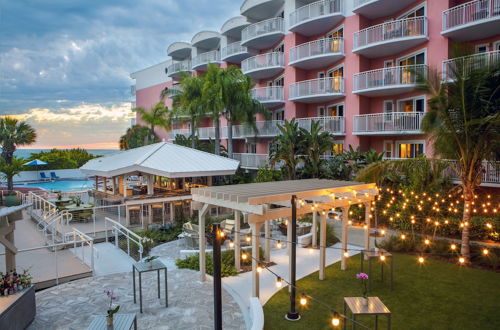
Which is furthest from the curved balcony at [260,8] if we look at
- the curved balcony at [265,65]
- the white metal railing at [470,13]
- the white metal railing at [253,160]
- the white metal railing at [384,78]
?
the white metal railing at [470,13]

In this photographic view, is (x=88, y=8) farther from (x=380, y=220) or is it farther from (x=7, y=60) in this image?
(x=380, y=220)

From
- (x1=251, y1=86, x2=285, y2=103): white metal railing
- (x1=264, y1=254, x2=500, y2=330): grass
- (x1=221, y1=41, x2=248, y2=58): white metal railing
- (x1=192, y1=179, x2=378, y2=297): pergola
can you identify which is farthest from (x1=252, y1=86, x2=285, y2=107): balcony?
(x1=264, y1=254, x2=500, y2=330): grass

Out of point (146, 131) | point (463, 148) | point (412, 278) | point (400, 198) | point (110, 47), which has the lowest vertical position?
point (412, 278)

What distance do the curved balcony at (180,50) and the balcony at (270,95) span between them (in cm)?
1602

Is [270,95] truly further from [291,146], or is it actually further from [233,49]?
[291,146]

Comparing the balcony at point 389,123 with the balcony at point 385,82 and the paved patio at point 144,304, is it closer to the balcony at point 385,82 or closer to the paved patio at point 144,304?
the balcony at point 385,82

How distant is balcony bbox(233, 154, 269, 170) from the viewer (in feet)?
81.3

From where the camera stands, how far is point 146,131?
1545 inches

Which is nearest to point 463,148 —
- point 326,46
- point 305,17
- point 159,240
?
point 159,240

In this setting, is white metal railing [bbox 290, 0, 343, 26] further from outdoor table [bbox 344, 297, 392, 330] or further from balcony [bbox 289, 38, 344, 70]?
outdoor table [bbox 344, 297, 392, 330]

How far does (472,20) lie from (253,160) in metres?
15.9

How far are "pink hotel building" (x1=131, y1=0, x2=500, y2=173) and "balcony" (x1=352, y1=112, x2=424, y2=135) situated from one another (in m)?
0.06

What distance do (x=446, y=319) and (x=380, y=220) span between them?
8256mm

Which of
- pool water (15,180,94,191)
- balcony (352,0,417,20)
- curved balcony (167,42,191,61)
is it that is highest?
curved balcony (167,42,191,61)
